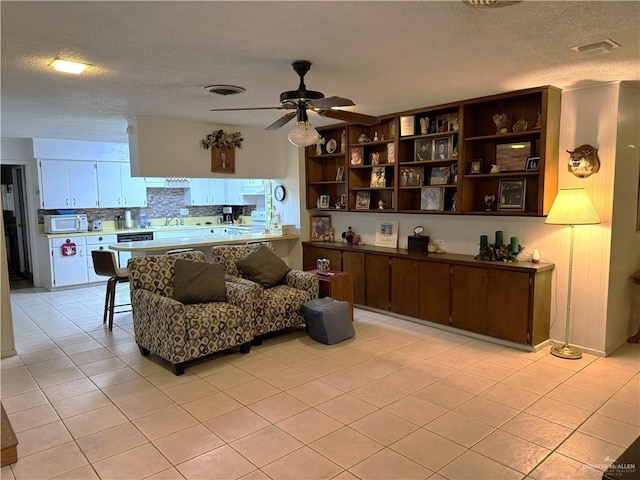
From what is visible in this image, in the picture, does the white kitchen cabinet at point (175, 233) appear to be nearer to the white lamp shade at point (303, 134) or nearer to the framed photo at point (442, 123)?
the framed photo at point (442, 123)

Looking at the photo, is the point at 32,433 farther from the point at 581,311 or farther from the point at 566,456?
the point at 581,311

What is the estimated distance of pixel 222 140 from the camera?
5777 mm

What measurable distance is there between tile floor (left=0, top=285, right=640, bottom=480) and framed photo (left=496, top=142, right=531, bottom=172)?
179 centimetres

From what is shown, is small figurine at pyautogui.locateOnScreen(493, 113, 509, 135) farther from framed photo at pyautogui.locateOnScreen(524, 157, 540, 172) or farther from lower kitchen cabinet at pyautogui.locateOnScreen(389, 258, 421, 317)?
lower kitchen cabinet at pyautogui.locateOnScreen(389, 258, 421, 317)

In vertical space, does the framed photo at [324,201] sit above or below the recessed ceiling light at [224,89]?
below

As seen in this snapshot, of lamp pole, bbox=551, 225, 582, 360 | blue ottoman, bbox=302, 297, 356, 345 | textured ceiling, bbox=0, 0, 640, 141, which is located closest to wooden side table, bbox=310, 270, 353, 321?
blue ottoman, bbox=302, 297, 356, 345

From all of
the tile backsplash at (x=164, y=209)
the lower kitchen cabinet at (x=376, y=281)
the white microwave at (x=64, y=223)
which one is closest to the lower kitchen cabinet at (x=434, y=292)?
the lower kitchen cabinet at (x=376, y=281)

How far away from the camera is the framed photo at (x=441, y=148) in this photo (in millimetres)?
4891

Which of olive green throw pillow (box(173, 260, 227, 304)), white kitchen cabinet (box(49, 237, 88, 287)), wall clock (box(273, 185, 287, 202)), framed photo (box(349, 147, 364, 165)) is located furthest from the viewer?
white kitchen cabinet (box(49, 237, 88, 287))

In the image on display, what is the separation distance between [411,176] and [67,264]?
18.6ft

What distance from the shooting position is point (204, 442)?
2695mm

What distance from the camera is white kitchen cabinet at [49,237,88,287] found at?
23.2 ft

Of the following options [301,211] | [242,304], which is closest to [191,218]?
[301,211]

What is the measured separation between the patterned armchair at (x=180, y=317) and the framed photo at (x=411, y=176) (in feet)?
7.48
